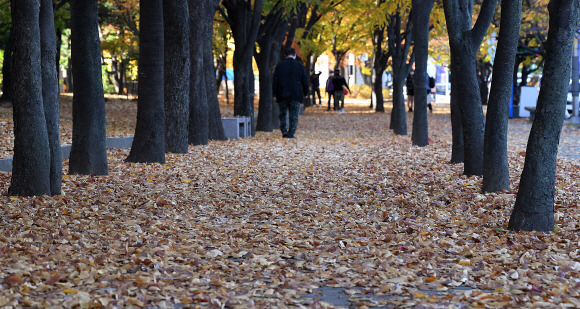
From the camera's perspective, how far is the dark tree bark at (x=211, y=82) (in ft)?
52.1

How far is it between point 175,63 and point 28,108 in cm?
527

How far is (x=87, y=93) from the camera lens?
34.0 feet

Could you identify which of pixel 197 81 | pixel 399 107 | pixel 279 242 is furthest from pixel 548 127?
pixel 399 107

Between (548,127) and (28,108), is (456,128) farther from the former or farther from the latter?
(28,108)

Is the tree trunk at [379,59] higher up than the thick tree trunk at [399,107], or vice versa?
the tree trunk at [379,59]

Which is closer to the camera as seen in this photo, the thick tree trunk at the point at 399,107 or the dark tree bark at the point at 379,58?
the thick tree trunk at the point at 399,107

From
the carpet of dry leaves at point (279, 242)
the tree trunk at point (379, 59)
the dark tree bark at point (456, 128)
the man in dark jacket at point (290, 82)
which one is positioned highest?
the tree trunk at point (379, 59)

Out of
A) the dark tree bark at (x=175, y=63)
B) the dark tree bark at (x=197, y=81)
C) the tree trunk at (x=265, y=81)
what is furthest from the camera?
the tree trunk at (x=265, y=81)

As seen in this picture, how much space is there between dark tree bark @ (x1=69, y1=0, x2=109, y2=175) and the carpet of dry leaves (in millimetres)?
313

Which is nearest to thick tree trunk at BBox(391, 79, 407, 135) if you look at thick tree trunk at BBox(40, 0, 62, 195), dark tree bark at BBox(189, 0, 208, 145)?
dark tree bark at BBox(189, 0, 208, 145)

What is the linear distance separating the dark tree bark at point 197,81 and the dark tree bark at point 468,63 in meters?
6.08

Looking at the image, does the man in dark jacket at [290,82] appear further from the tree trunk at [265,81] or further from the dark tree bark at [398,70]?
the tree trunk at [265,81]

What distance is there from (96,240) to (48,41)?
2.90m

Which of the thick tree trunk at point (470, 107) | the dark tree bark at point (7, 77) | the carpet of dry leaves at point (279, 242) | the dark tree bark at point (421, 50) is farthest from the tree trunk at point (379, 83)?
the thick tree trunk at point (470, 107)
